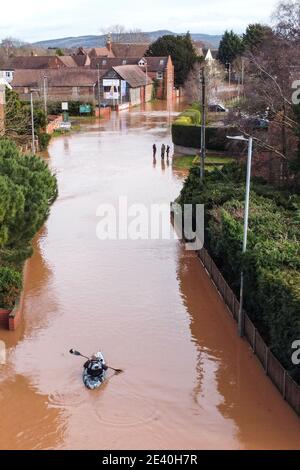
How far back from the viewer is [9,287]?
19750mm

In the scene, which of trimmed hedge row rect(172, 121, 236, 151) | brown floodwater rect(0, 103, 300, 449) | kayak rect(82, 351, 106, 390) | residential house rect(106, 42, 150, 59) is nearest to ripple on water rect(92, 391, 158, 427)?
brown floodwater rect(0, 103, 300, 449)

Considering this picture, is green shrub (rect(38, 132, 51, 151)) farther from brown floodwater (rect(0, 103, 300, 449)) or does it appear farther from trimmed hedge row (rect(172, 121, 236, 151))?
brown floodwater (rect(0, 103, 300, 449))

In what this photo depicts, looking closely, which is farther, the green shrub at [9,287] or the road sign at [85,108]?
the road sign at [85,108]

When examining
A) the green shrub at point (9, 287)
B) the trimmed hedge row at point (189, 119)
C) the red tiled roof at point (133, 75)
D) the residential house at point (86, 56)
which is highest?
the residential house at point (86, 56)

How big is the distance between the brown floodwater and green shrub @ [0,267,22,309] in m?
0.83

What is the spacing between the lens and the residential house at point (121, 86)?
254 ft

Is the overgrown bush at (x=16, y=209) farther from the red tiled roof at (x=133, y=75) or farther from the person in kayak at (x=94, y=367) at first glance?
the red tiled roof at (x=133, y=75)

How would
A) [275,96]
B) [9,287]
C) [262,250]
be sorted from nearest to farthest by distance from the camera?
1. [262,250]
2. [9,287]
3. [275,96]

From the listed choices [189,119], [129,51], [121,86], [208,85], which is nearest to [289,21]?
[189,119]

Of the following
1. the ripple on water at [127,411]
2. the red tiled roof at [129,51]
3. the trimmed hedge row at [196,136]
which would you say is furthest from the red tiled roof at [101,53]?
the ripple on water at [127,411]

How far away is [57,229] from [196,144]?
69.1 feet

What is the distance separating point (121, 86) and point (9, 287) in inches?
2428

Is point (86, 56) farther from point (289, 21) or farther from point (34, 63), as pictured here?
point (289, 21)

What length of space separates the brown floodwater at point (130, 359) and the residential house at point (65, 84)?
49031mm
